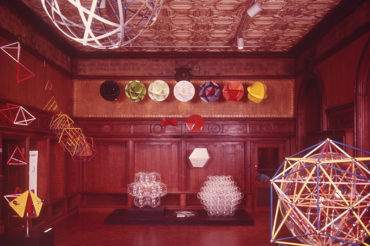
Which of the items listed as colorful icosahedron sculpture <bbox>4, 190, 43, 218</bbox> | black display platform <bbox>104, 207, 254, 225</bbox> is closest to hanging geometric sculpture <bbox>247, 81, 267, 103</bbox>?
black display platform <bbox>104, 207, 254, 225</bbox>

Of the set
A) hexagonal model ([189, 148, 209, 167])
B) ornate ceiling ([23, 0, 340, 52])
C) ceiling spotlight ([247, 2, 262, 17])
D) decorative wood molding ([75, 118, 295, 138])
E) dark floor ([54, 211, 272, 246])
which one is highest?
ornate ceiling ([23, 0, 340, 52])

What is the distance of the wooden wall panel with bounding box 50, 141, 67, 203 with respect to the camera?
6.98 m

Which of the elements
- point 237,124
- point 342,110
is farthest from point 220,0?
point 237,124

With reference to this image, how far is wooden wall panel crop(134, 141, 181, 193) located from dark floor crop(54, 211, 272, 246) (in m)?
1.68

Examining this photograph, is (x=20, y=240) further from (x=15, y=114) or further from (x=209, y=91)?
(x=209, y=91)

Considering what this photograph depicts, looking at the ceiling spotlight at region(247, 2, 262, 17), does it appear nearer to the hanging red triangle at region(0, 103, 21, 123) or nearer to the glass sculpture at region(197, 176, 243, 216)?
the glass sculpture at region(197, 176, 243, 216)

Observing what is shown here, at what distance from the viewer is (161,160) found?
8.29 metres

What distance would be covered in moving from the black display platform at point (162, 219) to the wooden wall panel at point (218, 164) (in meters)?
1.23

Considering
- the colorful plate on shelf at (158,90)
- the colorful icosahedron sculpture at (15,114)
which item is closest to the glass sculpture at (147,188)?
the colorful plate on shelf at (158,90)

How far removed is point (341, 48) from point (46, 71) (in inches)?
223

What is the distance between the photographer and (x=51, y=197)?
6.84 m

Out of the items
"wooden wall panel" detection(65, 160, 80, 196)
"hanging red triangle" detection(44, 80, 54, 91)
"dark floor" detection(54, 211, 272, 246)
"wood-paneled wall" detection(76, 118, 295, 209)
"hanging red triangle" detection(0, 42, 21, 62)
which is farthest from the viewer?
"wood-paneled wall" detection(76, 118, 295, 209)

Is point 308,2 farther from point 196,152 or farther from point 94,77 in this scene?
point 94,77

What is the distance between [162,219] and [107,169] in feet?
7.32
